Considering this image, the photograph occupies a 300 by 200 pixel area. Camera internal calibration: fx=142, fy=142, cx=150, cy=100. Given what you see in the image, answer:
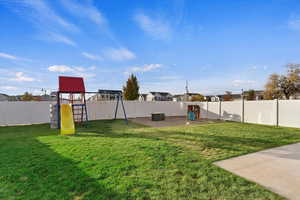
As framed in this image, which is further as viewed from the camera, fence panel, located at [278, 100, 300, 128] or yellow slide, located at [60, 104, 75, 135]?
fence panel, located at [278, 100, 300, 128]

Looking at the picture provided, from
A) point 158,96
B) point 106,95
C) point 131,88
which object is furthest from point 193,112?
point 158,96

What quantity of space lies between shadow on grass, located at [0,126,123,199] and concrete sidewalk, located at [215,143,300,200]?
185 centimetres

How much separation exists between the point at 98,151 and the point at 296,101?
29.2 feet

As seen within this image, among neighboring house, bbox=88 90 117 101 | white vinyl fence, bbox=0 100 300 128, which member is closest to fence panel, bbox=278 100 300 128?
white vinyl fence, bbox=0 100 300 128

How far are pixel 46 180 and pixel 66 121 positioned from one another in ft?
14.3

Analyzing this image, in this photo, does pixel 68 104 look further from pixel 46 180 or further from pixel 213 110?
pixel 213 110

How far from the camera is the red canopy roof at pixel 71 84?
7.29 metres

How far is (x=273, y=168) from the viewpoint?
93.5 inches

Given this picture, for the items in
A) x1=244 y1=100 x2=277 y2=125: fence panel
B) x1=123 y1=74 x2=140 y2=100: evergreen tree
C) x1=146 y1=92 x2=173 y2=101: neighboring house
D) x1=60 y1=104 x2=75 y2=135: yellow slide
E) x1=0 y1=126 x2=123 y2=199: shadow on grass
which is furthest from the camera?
x1=146 y1=92 x2=173 y2=101: neighboring house

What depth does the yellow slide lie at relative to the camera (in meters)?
5.34

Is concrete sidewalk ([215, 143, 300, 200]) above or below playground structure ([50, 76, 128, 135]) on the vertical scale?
below

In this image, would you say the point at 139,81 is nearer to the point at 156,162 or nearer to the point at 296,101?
the point at 296,101

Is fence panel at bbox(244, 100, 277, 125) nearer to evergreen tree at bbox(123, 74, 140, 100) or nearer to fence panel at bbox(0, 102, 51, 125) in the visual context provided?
fence panel at bbox(0, 102, 51, 125)

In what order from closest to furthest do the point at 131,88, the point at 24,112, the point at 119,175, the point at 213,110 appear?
the point at 119,175 → the point at 24,112 → the point at 213,110 → the point at 131,88
